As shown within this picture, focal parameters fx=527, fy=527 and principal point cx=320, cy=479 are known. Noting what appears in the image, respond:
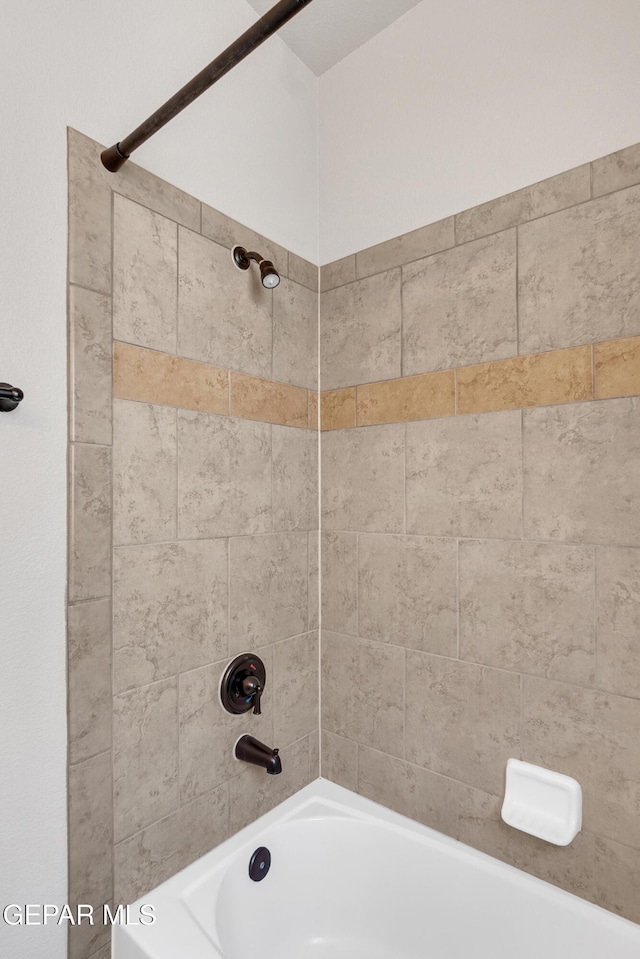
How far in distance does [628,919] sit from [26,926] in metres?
1.32

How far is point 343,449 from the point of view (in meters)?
1.79

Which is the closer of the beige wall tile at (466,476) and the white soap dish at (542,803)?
the white soap dish at (542,803)

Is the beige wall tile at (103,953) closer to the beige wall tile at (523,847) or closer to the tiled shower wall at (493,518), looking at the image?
the tiled shower wall at (493,518)

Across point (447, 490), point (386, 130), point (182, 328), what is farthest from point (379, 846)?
point (386, 130)

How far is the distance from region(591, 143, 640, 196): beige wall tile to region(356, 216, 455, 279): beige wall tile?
1.25ft

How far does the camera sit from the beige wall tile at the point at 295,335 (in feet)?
5.57

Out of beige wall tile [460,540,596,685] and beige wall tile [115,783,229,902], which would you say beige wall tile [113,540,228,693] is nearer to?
beige wall tile [115,783,229,902]

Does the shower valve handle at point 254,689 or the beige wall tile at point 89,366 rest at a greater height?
the beige wall tile at point 89,366

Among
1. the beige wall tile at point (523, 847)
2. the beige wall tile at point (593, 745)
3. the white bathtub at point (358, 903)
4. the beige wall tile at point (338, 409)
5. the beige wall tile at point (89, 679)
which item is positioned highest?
the beige wall tile at point (338, 409)

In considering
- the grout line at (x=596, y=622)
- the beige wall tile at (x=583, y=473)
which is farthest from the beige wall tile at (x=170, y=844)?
the beige wall tile at (x=583, y=473)

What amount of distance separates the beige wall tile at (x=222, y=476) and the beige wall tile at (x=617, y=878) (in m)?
1.18

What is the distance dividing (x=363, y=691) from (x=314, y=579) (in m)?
0.39

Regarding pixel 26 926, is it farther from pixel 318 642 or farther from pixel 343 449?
pixel 343 449

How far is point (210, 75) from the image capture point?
984 mm
